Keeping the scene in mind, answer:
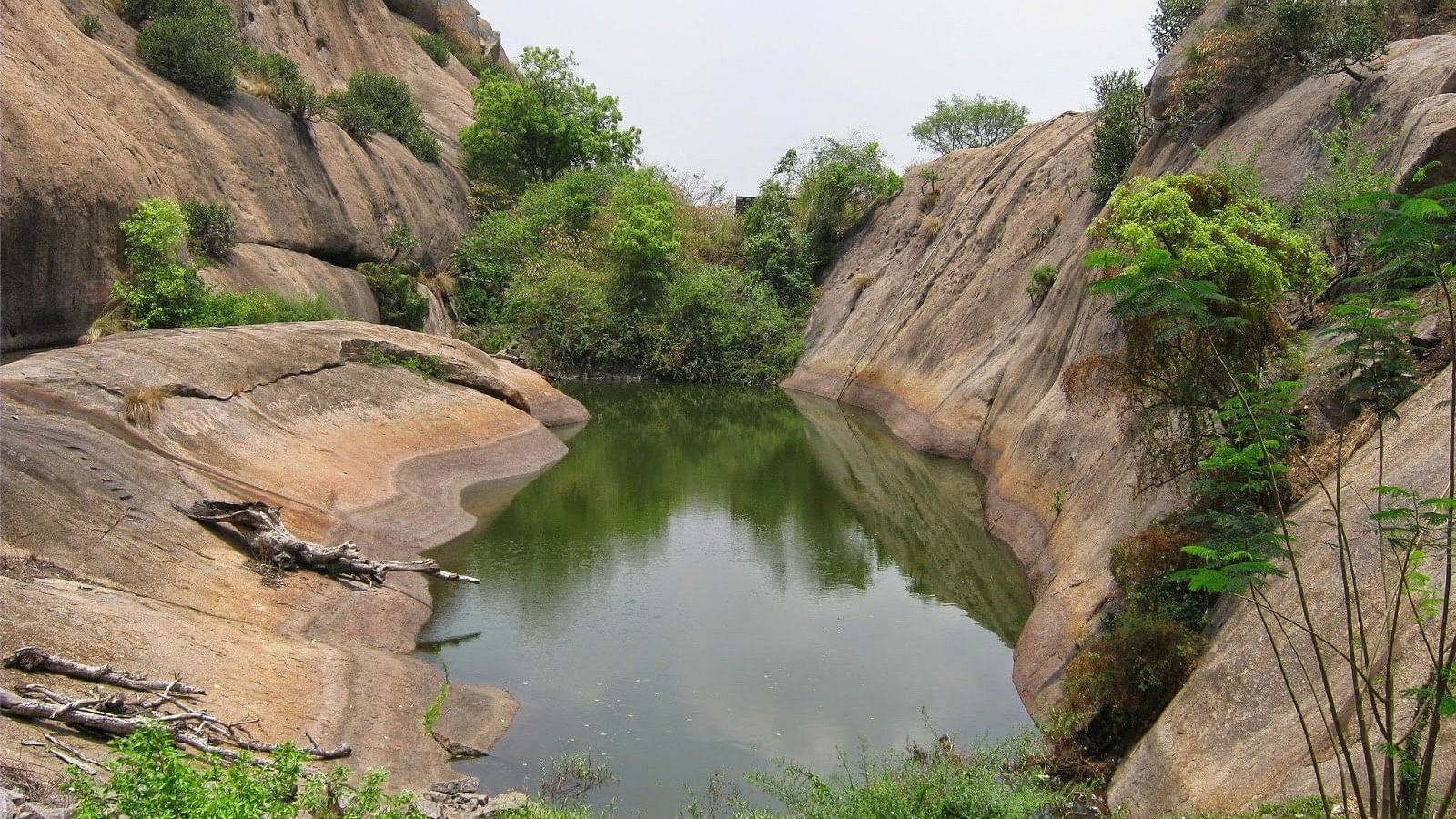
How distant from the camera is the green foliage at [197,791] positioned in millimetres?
6129

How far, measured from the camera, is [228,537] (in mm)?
13922

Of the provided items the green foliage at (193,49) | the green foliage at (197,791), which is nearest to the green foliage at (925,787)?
the green foliage at (197,791)

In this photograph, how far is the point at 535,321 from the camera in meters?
41.6

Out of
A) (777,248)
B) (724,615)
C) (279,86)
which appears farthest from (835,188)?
(724,615)

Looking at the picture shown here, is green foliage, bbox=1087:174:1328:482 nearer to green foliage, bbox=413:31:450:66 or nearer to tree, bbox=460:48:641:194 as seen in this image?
tree, bbox=460:48:641:194

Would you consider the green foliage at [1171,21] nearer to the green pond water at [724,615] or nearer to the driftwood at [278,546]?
the green pond water at [724,615]

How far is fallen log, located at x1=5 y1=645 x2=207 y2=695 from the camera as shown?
8711mm

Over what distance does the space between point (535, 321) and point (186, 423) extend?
25422 millimetres

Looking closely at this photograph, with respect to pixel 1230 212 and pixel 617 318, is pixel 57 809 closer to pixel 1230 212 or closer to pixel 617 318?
pixel 1230 212

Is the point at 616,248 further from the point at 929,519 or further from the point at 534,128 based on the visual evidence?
the point at 929,519

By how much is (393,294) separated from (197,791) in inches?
1137

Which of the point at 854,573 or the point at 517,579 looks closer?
the point at 517,579

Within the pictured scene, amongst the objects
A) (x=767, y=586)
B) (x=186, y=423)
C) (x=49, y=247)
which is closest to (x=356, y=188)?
A: (x=49, y=247)

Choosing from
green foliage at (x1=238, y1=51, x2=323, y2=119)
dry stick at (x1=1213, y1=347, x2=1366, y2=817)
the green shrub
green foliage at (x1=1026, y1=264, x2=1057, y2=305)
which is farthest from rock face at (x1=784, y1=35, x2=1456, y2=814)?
green foliage at (x1=238, y1=51, x2=323, y2=119)
